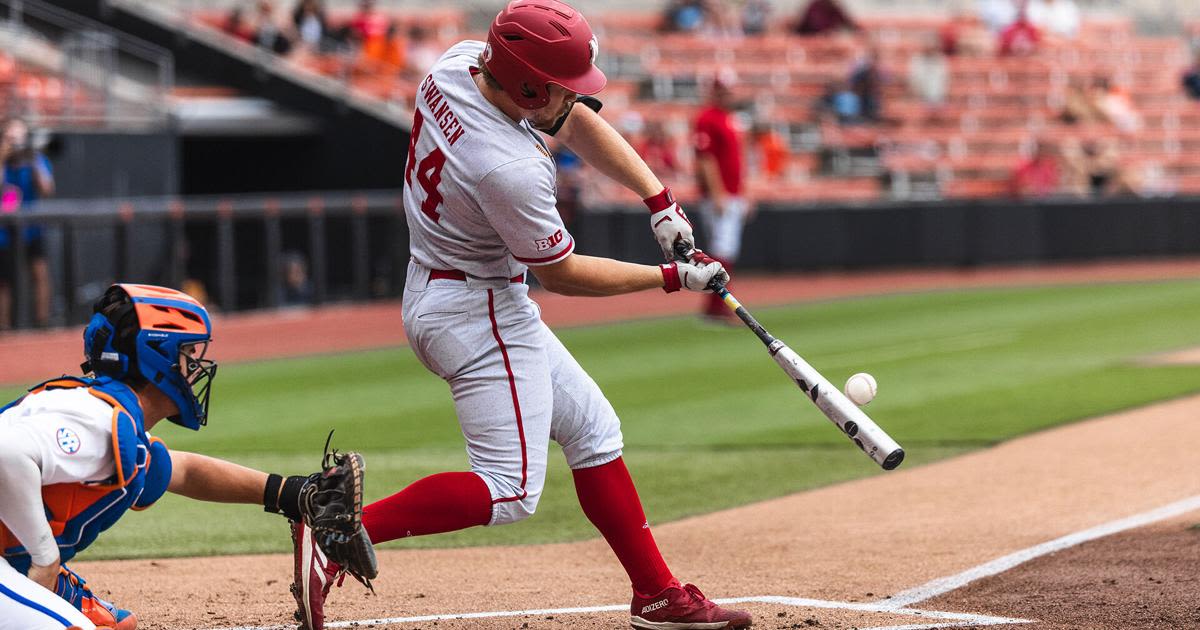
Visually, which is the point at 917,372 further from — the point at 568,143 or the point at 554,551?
the point at 568,143

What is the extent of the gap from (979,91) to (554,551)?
21.0m

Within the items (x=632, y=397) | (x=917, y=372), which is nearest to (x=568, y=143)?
(x=632, y=397)

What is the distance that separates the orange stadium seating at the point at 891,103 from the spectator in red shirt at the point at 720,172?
22.8ft

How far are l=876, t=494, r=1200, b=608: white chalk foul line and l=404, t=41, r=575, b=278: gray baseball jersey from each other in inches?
68.4

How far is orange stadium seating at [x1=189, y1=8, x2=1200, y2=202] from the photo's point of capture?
23984 millimetres

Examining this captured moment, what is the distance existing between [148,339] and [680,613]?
5.80ft

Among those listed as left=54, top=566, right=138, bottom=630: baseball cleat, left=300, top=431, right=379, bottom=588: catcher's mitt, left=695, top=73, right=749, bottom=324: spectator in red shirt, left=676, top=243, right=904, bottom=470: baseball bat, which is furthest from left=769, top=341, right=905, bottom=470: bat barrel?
left=695, top=73, right=749, bottom=324: spectator in red shirt

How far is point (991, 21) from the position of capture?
1082 inches

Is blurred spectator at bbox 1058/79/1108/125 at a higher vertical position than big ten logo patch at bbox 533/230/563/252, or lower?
lower

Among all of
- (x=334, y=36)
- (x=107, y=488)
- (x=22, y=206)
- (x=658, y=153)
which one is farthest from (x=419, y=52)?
(x=107, y=488)

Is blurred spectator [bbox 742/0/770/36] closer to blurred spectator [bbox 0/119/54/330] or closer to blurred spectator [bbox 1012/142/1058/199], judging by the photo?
blurred spectator [bbox 1012/142/1058/199]

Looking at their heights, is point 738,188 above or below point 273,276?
above

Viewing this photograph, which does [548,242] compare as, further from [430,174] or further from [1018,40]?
[1018,40]

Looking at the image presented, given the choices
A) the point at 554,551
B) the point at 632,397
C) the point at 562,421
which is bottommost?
the point at 632,397
